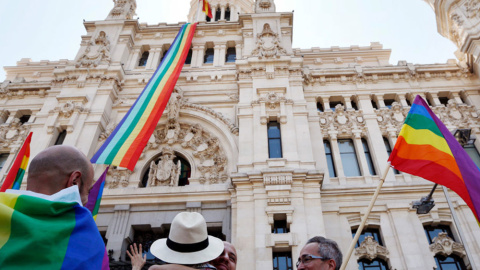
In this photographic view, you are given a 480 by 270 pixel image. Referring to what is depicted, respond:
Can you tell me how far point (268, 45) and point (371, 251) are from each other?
40.0ft

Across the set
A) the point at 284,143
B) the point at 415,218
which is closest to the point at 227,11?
the point at 284,143

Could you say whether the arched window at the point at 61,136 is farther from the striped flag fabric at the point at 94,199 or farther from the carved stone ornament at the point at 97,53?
the striped flag fabric at the point at 94,199

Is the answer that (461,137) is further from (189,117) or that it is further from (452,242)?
(189,117)

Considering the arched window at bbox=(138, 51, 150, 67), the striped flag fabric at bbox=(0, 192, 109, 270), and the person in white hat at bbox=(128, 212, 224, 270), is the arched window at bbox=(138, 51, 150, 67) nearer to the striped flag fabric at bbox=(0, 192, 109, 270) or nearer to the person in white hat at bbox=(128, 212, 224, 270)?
the person in white hat at bbox=(128, 212, 224, 270)

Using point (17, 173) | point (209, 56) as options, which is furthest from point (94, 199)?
point (209, 56)

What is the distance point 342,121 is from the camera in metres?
16.5

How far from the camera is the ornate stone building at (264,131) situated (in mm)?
12312

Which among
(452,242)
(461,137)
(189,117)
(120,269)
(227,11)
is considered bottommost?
(120,269)

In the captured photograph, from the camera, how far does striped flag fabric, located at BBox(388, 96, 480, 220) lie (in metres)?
7.34

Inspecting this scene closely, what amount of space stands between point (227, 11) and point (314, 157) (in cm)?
2600

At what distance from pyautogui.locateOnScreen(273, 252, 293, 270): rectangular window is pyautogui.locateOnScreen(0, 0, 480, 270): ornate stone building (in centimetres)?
4

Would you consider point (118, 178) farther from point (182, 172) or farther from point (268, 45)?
point (268, 45)

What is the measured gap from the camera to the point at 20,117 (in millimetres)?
18984

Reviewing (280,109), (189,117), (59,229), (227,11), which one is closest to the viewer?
(59,229)
